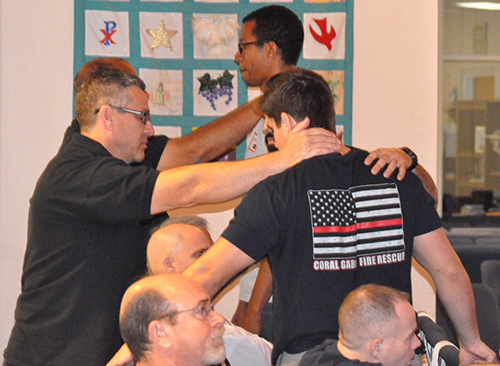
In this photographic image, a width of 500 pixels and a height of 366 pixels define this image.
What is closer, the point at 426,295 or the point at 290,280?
the point at 290,280

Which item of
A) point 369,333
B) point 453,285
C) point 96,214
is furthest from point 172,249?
point 453,285

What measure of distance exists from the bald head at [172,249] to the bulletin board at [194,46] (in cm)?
150

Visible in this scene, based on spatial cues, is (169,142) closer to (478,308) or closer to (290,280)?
(290,280)

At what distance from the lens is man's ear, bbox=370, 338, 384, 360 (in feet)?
5.88

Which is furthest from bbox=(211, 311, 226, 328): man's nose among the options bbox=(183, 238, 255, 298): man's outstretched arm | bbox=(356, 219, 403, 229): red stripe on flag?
bbox=(356, 219, 403, 229): red stripe on flag

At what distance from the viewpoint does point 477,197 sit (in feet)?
15.3

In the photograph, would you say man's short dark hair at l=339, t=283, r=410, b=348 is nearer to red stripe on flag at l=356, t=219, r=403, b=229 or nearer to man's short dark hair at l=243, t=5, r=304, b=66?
red stripe on flag at l=356, t=219, r=403, b=229

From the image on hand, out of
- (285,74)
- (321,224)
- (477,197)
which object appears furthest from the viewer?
(477,197)

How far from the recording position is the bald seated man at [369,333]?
1781 millimetres

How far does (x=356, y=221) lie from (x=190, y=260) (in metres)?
0.73

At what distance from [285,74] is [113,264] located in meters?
0.88

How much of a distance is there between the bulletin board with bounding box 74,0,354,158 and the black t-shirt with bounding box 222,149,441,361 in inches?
76.0

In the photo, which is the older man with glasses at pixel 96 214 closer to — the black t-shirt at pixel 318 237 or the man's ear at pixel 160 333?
the black t-shirt at pixel 318 237

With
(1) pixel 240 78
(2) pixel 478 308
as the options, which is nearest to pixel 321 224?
(2) pixel 478 308
